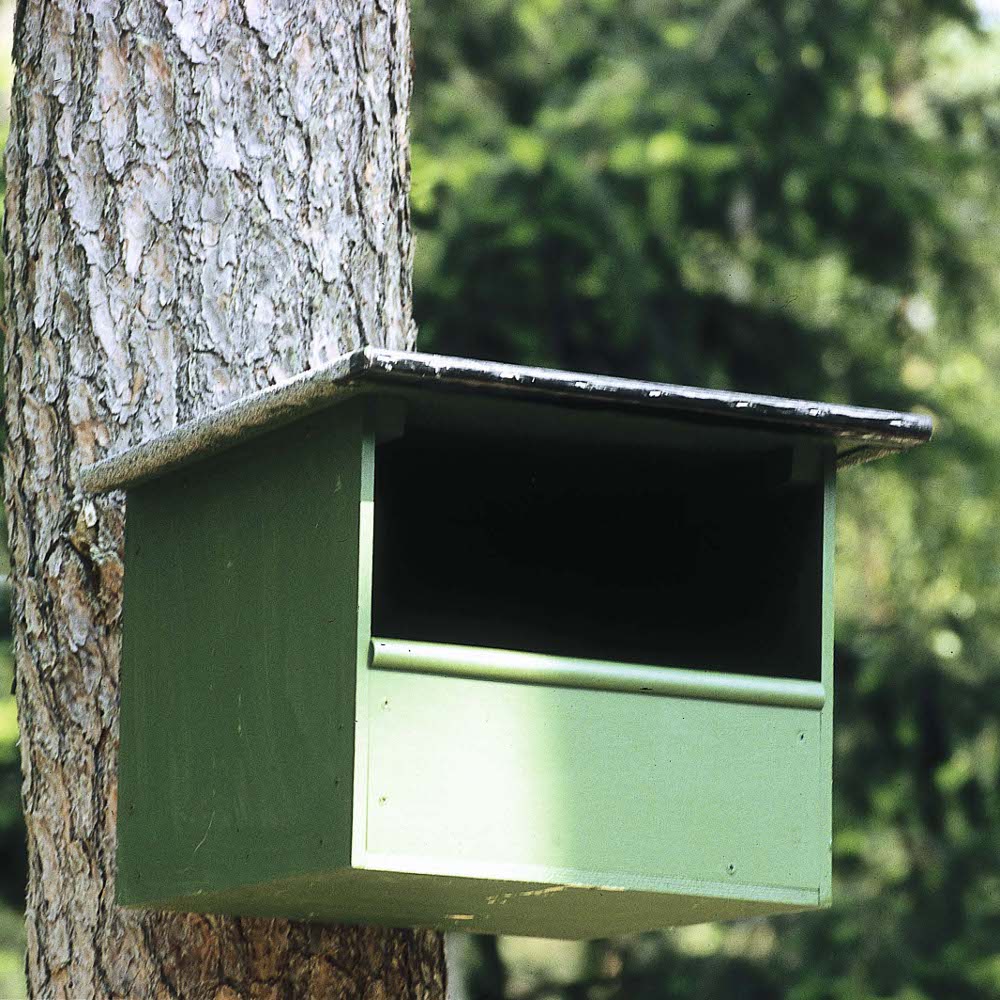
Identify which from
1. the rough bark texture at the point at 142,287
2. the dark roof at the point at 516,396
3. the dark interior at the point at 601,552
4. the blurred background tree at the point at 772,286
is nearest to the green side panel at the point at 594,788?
the dark interior at the point at 601,552

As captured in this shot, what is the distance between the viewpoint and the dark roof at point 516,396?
165 cm

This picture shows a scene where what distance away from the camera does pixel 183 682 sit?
6.36ft

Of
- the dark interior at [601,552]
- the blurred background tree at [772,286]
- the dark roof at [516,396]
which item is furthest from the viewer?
the blurred background tree at [772,286]

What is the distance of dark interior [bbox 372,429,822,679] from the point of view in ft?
6.49

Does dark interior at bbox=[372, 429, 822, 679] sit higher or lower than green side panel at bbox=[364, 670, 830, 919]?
higher

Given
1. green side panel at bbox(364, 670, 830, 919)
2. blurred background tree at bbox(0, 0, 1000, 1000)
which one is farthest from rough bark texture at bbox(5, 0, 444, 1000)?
blurred background tree at bbox(0, 0, 1000, 1000)

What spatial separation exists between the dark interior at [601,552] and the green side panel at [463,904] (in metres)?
0.29

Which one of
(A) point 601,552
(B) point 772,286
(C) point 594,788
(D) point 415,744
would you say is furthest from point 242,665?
(B) point 772,286

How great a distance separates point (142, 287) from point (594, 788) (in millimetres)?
845

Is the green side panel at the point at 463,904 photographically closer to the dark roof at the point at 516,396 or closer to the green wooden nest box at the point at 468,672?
the green wooden nest box at the point at 468,672

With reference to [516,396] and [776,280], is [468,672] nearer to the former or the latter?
[516,396]

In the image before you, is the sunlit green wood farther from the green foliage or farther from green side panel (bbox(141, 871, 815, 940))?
the green foliage

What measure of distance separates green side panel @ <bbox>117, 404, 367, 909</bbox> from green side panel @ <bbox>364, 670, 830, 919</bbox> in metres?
0.06

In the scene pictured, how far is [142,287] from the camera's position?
7.08 feet
